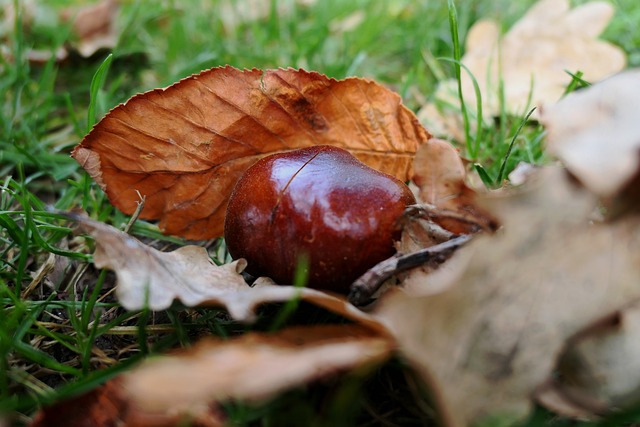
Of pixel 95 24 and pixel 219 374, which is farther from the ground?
pixel 219 374

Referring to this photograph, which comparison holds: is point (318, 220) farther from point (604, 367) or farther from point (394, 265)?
point (604, 367)

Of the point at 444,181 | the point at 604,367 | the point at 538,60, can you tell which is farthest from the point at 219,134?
the point at 538,60

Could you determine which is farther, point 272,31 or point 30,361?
point 272,31

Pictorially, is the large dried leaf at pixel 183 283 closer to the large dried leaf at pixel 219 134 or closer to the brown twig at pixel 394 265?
the brown twig at pixel 394 265

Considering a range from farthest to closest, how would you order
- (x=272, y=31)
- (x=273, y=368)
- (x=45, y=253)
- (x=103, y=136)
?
(x=272, y=31)
(x=45, y=253)
(x=103, y=136)
(x=273, y=368)

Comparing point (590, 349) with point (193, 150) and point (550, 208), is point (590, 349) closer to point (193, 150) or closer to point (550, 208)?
point (550, 208)

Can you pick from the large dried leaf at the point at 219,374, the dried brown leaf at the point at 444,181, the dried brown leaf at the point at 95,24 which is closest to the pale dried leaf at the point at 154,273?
the large dried leaf at the point at 219,374

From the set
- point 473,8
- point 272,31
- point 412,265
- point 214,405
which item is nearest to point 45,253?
point 214,405

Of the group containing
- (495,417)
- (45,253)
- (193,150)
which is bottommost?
(45,253)
